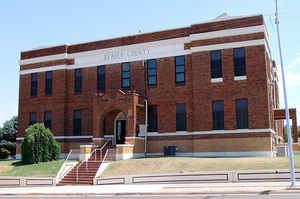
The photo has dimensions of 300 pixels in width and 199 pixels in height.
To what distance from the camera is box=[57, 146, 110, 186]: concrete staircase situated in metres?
25.4

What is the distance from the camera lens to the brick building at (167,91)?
2942 cm

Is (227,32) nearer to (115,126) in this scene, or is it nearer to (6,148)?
(115,126)

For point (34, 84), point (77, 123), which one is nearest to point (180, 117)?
point (77, 123)

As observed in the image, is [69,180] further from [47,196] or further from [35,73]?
[35,73]

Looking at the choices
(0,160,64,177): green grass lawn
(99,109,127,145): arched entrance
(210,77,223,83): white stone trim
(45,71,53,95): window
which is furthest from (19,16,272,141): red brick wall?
(0,160,64,177): green grass lawn

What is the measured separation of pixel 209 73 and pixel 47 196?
16.7m

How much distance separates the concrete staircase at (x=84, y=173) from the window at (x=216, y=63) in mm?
11650

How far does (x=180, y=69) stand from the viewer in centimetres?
3244

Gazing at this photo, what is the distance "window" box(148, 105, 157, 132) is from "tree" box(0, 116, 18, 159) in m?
24.1

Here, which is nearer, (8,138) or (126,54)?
(126,54)

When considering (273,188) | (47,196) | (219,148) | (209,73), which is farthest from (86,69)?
(273,188)

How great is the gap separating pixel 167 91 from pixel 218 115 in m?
5.15

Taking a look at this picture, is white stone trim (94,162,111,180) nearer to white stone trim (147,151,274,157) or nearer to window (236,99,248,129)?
white stone trim (147,151,274,157)

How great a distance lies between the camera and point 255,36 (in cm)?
2955
